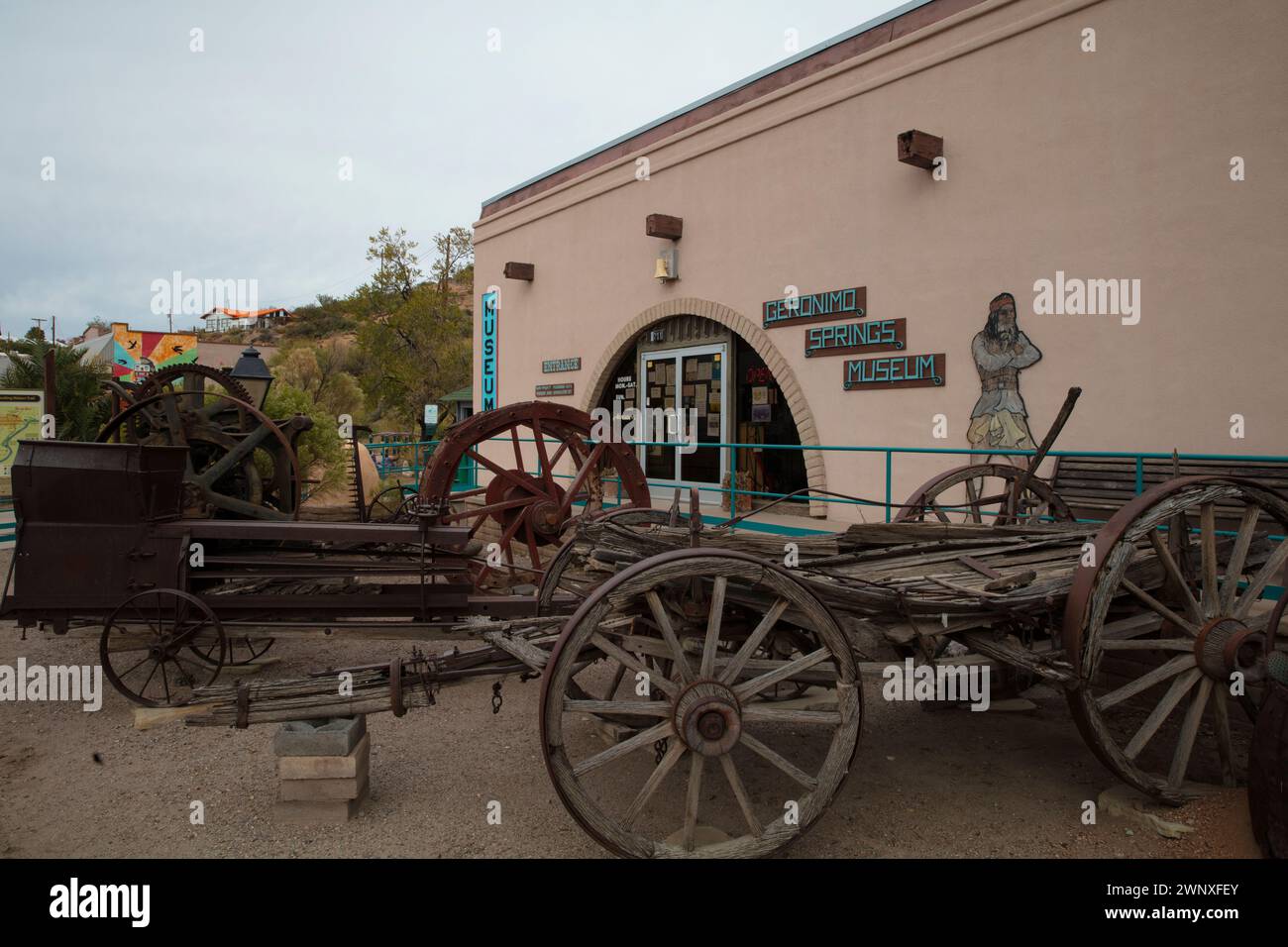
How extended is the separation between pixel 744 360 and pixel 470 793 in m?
8.06

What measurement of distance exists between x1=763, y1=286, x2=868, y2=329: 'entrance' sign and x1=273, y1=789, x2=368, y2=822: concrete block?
23.5 ft

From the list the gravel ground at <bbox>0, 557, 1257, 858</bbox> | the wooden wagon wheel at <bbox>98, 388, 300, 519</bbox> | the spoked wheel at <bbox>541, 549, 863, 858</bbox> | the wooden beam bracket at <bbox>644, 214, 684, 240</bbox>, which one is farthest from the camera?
the wooden beam bracket at <bbox>644, 214, 684, 240</bbox>

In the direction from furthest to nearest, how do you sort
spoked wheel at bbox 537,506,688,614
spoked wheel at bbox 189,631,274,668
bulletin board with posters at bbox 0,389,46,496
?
bulletin board with posters at bbox 0,389,46,496 < spoked wheel at bbox 189,631,274,668 < spoked wheel at bbox 537,506,688,614

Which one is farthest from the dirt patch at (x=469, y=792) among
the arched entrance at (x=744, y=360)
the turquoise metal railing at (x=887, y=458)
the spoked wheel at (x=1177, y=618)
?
the arched entrance at (x=744, y=360)

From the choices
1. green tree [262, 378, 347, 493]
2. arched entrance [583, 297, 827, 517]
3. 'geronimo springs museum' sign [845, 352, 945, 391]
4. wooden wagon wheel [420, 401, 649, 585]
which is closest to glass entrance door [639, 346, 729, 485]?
arched entrance [583, 297, 827, 517]

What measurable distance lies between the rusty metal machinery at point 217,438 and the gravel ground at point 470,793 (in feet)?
4.95

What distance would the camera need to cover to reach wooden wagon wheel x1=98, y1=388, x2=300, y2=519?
5785 mm

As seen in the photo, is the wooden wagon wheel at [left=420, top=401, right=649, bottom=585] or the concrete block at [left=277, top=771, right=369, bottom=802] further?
the wooden wagon wheel at [left=420, top=401, right=649, bottom=585]

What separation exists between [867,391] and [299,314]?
6116cm

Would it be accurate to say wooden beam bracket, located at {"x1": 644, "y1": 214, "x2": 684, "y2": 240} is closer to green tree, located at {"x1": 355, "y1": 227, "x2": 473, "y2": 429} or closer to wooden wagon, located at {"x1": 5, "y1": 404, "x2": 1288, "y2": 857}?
wooden wagon, located at {"x1": 5, "y1": 404, "x2": 1288, "y2": 857}

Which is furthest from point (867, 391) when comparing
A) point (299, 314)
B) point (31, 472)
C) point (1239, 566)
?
point (299, 314)

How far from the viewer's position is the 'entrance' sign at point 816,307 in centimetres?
896

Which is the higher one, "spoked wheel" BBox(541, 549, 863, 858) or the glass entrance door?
the glass entrance door

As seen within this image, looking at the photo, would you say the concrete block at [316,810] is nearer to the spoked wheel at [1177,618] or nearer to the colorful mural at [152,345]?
the spoked wheel at [1177,618]
